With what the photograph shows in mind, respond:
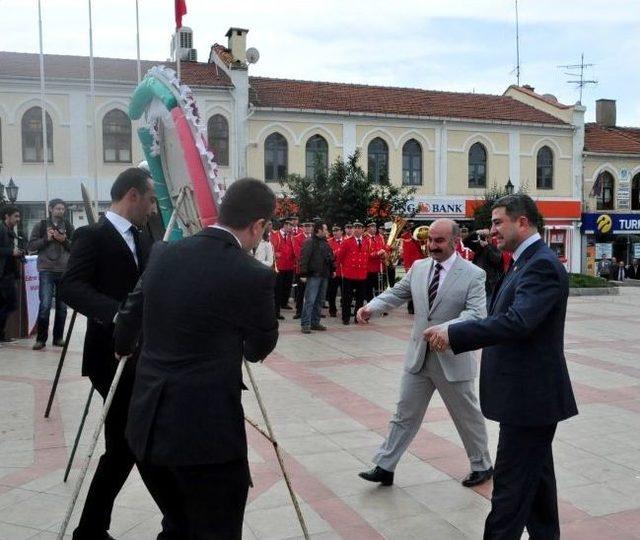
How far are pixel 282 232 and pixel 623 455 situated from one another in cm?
1021

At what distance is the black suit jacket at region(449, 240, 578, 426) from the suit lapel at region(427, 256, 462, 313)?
49.2 inches

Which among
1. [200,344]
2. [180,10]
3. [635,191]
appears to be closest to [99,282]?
[200,344]

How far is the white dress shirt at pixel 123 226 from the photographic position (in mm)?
3832

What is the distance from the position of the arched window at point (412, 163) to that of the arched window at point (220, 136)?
8404 mm

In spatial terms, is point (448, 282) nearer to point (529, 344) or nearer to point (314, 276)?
point (529, 344)

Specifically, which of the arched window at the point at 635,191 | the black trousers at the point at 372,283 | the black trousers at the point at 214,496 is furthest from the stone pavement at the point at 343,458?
the arched window at the point at 635,191

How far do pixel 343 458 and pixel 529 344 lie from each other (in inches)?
93.1

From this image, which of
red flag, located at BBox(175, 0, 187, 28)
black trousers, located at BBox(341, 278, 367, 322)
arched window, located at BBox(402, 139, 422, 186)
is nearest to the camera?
red flag, located at BBox(175, 0, 187, 28)

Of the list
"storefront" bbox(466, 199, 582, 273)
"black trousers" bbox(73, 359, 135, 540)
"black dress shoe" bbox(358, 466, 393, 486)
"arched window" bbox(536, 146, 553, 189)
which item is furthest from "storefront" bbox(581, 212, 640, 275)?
"black trousers" bbox(73, 359, 135, 540)

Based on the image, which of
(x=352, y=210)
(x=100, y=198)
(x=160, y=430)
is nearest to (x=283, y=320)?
(x=352, y=210)

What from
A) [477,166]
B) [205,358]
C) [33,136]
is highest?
[33,136]

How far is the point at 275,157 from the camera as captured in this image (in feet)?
101

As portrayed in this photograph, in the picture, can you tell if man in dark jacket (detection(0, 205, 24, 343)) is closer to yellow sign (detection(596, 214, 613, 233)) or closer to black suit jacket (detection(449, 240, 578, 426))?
black suit jacket (detection(449, 240, 578, 426))

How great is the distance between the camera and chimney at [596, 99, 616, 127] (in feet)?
135
